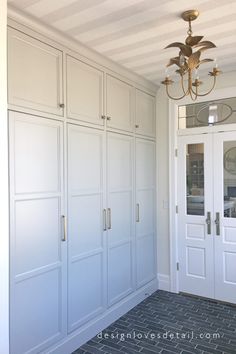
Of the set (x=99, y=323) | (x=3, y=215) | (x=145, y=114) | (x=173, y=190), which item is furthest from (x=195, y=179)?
(x=3, y=215)

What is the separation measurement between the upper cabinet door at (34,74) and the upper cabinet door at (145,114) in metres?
1.38

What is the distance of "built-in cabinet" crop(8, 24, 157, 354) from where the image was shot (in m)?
2.17

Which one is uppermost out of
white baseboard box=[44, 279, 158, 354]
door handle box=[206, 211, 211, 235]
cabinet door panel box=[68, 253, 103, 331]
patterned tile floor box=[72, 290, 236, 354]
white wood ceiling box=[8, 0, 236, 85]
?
white wood ceiling box=[8, 0, 236, 85]

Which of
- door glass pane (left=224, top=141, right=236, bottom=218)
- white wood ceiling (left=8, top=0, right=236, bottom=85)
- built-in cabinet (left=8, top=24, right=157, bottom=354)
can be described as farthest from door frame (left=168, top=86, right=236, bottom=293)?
white wood ceiling (left=8, top=0, right=236, bottom=85)

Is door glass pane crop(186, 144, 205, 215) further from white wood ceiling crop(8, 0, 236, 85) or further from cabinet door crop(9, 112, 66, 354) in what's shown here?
cabinet door crop(9, 112, 66, 354)

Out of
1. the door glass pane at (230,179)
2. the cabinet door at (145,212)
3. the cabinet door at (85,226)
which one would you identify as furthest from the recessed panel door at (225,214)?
the cabinet door at (85,226)

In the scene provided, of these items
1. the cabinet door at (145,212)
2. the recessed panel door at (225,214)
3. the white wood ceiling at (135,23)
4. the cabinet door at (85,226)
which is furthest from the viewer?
the cabinet door at (145,212)

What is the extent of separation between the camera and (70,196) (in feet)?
8.53

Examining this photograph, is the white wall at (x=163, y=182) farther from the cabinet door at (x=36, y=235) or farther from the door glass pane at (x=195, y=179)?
the cabinet door at (x=36, y=235)

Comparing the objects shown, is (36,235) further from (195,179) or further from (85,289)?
(195,179)

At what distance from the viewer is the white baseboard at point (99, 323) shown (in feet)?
8.23

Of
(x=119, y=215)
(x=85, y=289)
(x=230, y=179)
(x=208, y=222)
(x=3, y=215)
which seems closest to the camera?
(x=3, y=215)

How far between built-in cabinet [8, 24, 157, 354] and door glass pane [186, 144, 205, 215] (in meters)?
0.64

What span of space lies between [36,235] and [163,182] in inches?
85.2
